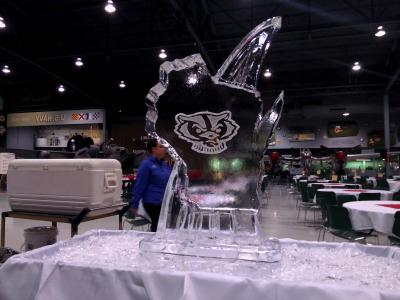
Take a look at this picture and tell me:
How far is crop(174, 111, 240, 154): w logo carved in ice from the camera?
5.41 ft

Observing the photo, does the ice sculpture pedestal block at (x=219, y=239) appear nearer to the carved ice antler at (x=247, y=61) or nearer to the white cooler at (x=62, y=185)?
the carved ice antler at (x=247, y=61)

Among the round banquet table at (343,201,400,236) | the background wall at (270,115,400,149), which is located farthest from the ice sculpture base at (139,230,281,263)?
the background wall at (270,115,400,149)

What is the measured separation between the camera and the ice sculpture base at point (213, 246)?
1.34 meters

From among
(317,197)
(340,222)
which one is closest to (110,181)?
(340,222)

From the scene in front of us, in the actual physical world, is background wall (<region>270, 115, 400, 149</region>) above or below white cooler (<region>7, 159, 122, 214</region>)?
above

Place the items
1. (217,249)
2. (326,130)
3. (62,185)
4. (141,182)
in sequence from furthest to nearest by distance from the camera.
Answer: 1. (326,130)
2. (141,182)
3. (62,185)
4. (217,249)

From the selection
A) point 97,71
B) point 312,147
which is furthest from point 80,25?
point 312,147

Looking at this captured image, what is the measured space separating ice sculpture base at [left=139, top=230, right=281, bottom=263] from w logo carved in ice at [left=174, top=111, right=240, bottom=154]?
15.7 inches

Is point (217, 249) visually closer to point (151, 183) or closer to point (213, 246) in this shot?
point (213, 246)

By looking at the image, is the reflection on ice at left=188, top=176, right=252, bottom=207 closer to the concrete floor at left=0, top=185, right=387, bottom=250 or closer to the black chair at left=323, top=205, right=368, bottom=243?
the black chair at left=323, top=205, right=368, bottom=243

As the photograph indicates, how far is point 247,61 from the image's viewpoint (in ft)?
5.53

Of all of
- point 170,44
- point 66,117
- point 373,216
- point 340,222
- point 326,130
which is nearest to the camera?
point 373,216

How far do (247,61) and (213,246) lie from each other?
0.84 m

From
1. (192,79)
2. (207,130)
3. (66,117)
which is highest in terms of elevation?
(66,117)
